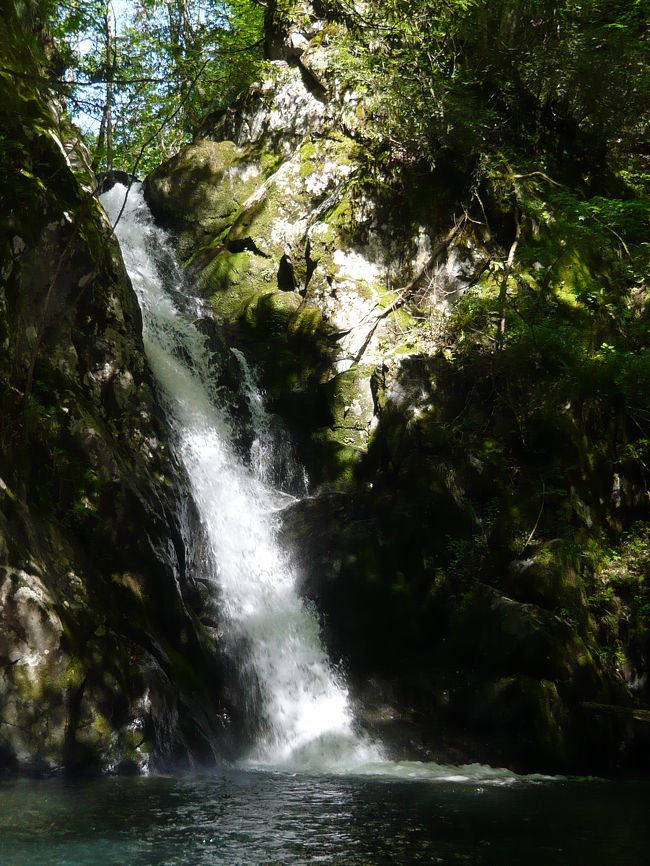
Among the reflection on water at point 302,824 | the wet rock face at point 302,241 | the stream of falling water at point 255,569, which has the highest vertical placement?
the wet rock face at point 302,241

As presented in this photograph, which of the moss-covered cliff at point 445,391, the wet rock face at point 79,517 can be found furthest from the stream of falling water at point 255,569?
the wet rock face at point 79,517

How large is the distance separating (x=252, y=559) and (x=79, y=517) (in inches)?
125

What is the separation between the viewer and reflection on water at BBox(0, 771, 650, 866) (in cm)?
415

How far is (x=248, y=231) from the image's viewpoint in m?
15.2

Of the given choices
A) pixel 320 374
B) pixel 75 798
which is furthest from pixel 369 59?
pixel 75 798

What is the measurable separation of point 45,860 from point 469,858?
237 centimetres

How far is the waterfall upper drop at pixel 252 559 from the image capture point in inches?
331

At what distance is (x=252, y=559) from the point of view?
33.5 feet

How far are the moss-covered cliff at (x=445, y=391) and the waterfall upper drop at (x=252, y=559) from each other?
419mm

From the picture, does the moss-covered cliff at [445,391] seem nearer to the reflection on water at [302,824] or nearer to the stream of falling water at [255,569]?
the stream of falling water at [255,569]

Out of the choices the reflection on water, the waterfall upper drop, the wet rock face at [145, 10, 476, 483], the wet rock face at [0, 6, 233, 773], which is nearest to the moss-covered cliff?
the wet rock face at [145, 10, 476, 483]

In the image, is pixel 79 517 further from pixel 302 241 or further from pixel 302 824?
pixel 302 241

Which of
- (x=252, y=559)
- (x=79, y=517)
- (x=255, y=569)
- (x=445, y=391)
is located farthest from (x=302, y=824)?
(x=445, y=391)

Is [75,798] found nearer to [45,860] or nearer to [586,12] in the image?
[45,860]
